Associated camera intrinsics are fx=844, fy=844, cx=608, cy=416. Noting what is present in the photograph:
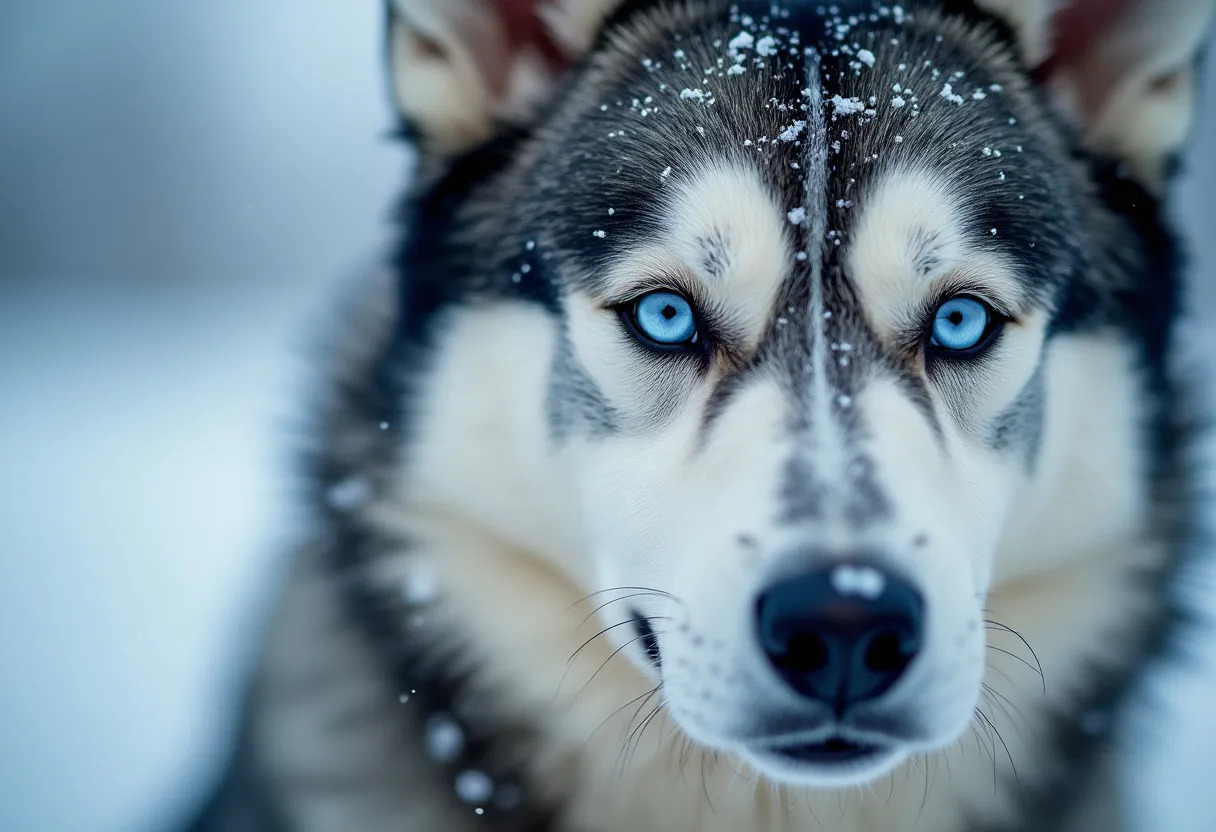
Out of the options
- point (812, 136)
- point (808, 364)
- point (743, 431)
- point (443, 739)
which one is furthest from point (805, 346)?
point (443, 739)

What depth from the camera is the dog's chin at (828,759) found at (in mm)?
974

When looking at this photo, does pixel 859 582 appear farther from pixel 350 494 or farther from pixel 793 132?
pixel 350 494

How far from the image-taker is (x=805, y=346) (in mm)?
1085

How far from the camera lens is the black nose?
85 cm

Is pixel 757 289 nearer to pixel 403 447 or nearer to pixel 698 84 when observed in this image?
pixel 698 84

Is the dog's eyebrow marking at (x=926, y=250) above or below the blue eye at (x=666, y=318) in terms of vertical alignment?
above

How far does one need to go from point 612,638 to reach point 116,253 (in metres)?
5.27

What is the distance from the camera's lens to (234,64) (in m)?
4.09

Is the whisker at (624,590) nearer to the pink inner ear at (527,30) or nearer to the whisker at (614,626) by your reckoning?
the whisker at (614,626)

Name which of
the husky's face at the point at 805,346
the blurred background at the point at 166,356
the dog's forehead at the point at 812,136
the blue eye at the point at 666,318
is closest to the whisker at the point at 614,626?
the husky's face at the point at 805,346

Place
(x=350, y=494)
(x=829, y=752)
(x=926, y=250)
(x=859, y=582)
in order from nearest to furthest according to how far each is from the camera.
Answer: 1. (x=859, y=582)
2. (x=829, y=752)
3. (x=926, y=250)
4. (x=350, y=494)

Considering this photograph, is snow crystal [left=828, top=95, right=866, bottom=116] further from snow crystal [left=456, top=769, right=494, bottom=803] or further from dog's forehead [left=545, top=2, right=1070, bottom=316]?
snow crystal [left=456, top=769, right=494, bottom=803]

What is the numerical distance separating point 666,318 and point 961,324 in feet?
1.32

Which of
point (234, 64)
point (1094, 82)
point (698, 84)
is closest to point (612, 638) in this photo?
point (698, 84)
